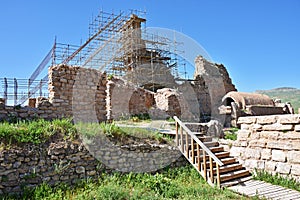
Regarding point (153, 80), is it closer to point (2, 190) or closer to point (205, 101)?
point (205, 101)

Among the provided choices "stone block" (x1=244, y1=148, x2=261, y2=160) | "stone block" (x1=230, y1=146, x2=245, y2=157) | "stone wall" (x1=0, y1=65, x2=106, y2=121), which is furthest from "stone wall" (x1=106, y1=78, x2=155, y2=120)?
"stone block" (x1=244, y1=148, x2=261, y2=160)

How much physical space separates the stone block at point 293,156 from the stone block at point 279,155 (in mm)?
121

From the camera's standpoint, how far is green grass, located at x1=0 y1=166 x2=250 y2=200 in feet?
17.0

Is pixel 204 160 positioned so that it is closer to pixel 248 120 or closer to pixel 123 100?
pixel 248 120

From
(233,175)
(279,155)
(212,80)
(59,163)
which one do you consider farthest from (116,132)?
(212,80)

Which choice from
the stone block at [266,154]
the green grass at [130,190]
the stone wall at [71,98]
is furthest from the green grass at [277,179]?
the stone wall at [71,98]

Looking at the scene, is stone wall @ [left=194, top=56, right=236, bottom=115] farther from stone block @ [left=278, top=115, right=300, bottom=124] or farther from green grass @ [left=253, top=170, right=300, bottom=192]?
stone block @ [left=278, top=115, right=300, bottom=124]

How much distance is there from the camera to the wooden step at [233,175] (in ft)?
20.4

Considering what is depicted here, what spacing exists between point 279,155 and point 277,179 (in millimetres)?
567

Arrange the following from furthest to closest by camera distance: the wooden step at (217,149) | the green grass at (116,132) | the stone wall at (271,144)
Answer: the wooden step at (217,149)
the green grass at (116,132)
the stone wall at (271,144)

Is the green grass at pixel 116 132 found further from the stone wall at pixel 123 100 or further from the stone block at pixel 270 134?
the stone wall at pixel 123 100

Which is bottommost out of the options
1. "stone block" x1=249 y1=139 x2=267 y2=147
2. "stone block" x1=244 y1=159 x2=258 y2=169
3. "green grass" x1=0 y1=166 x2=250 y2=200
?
"green grass" x1=0 y1=166 x2=250 y2=200

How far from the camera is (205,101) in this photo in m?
21.8

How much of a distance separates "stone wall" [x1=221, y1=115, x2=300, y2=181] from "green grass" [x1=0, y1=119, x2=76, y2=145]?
477cm
